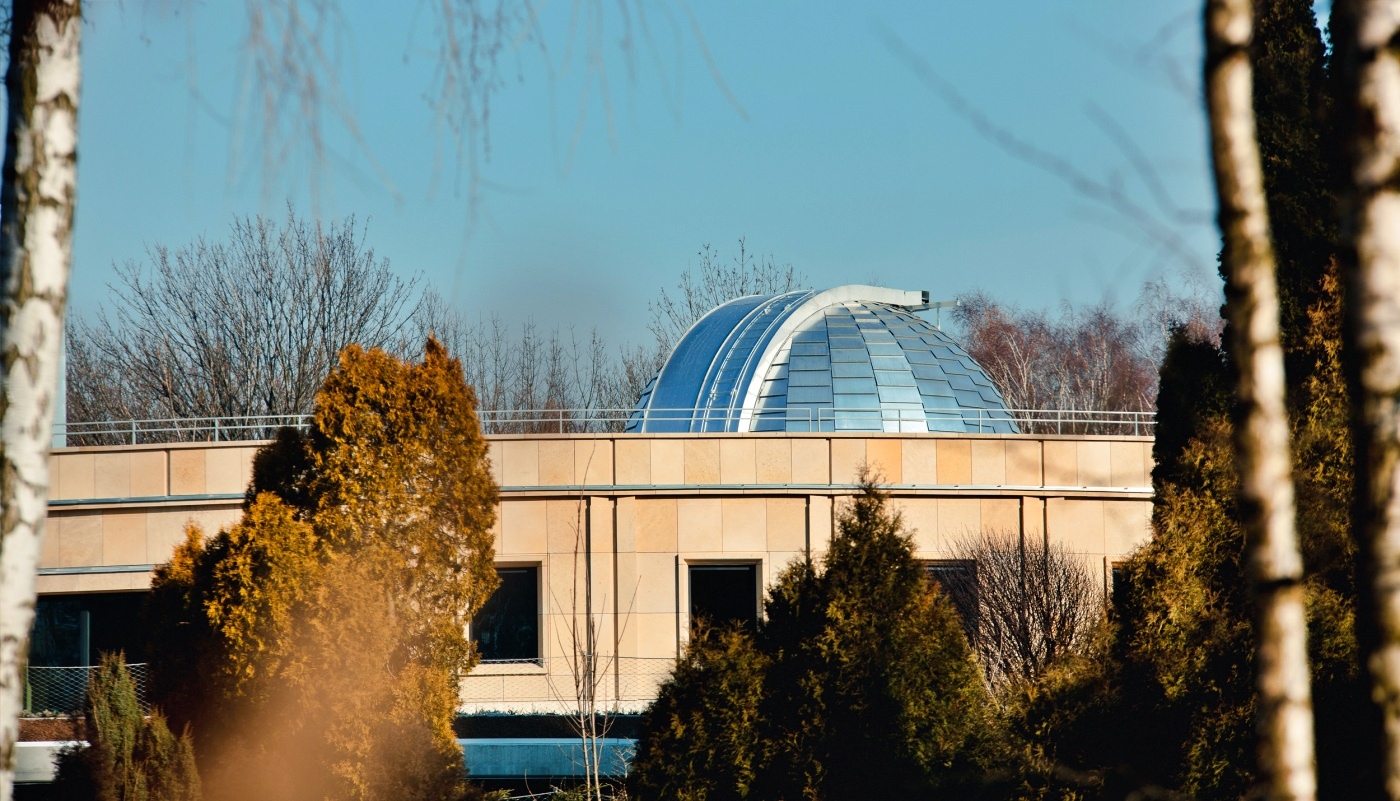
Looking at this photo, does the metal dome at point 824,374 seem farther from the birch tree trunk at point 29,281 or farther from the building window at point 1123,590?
the birch tree trunk at point 29,281

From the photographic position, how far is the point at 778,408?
2895cm

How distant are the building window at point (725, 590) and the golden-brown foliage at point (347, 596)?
829cm

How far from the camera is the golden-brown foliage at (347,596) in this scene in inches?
476

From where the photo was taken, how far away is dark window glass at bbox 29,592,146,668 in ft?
71.8

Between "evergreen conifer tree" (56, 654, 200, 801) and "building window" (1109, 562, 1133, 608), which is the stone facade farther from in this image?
"building window" (1109, 562, 1133, 608)

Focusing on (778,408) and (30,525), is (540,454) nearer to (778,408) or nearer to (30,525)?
(778,408)

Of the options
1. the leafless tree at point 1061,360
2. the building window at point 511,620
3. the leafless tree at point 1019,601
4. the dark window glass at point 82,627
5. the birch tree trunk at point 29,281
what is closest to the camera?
the birch tree trunk at point 29,281

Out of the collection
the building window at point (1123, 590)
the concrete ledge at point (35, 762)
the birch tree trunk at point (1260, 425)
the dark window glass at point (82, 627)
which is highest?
the birch tree trunk at point (1260, 425)

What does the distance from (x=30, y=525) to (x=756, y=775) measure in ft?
25.7

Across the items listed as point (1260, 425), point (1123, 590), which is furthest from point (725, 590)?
point (1260, 425)

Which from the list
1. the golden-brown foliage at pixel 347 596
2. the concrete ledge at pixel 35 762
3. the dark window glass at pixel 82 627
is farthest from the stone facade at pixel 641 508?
the golden-brown foliage at pixel 347 596

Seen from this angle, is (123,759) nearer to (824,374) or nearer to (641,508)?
(641,508)

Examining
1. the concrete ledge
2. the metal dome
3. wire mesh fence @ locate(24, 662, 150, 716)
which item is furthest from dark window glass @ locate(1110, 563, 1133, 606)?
the metal dome

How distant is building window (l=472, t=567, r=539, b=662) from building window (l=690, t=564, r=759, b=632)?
274cm
